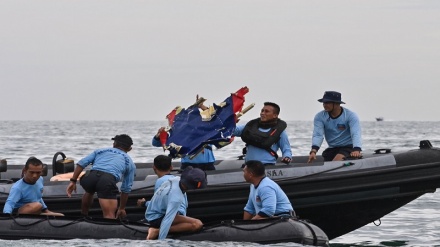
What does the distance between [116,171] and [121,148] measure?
275 millimetres

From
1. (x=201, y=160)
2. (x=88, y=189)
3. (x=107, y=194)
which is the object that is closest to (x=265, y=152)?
(x=201, y=160)

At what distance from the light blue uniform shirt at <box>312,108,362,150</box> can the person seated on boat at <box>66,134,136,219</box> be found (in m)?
2.42

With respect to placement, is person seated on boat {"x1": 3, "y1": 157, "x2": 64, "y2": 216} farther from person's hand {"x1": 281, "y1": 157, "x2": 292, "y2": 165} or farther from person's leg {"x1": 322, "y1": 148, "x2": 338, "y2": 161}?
person's leg {"x1": 322, "y1": 148, "x2": 338, "y2": 161}

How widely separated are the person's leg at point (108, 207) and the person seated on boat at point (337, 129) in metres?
2.45

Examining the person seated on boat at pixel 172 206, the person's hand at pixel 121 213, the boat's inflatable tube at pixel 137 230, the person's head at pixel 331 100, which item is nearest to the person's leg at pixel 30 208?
the boat's inflatable tube at pixel 137 230

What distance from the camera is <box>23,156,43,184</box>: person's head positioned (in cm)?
1082

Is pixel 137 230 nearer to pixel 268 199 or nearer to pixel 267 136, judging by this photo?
pixel 268 199

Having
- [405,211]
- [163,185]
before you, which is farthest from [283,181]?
[405,211]

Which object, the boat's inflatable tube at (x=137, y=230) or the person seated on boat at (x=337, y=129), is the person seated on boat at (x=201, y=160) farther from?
the boat's inflatable tube at (x=137, y=230)

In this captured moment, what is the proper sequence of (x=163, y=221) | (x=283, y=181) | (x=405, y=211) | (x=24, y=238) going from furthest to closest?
(x=405, y=211) < (x=283, y=181) < (x=24, y=238) < (x=163, y=221)

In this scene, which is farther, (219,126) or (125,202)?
(219,126)

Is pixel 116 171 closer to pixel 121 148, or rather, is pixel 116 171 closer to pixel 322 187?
pixel 121 148

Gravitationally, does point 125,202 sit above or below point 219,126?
below

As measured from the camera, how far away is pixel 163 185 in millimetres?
9805
